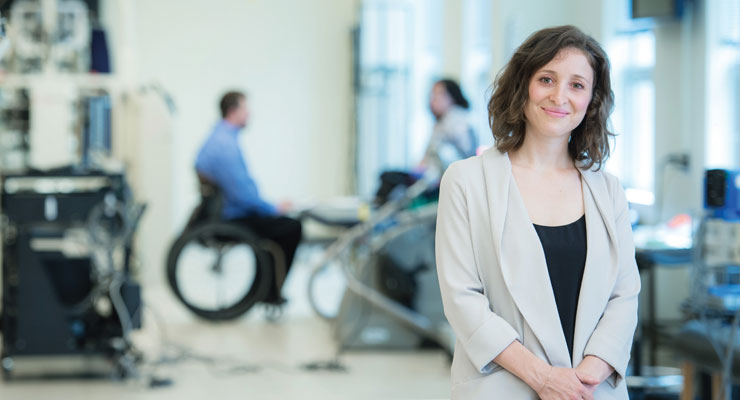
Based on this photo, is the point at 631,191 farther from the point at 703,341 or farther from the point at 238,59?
the point at 238,59

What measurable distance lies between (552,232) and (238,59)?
9.18 meters

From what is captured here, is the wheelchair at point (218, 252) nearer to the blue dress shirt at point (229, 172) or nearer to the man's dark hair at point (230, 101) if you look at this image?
the blue dress shirt at point (229, 172)

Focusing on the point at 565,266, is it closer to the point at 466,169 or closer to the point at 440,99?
the point at 466,169

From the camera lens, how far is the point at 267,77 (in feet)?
34.9

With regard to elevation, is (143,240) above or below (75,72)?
below

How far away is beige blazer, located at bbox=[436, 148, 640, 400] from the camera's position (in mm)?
1694

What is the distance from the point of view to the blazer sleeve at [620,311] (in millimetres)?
1722

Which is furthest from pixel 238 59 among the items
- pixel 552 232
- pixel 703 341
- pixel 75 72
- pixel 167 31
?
pixel 552 232

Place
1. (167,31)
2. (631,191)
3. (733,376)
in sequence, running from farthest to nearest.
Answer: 1. (167,31)
2. (631,191)
3. (733,376)

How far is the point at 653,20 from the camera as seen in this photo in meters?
5.20

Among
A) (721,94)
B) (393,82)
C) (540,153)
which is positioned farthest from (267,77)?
(540,153)

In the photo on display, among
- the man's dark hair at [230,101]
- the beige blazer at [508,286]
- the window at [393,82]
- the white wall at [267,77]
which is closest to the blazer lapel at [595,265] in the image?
the beige blazer at [508,286]

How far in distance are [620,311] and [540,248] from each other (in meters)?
0.21

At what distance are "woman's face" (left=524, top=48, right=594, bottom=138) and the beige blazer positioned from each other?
11 centimetres
